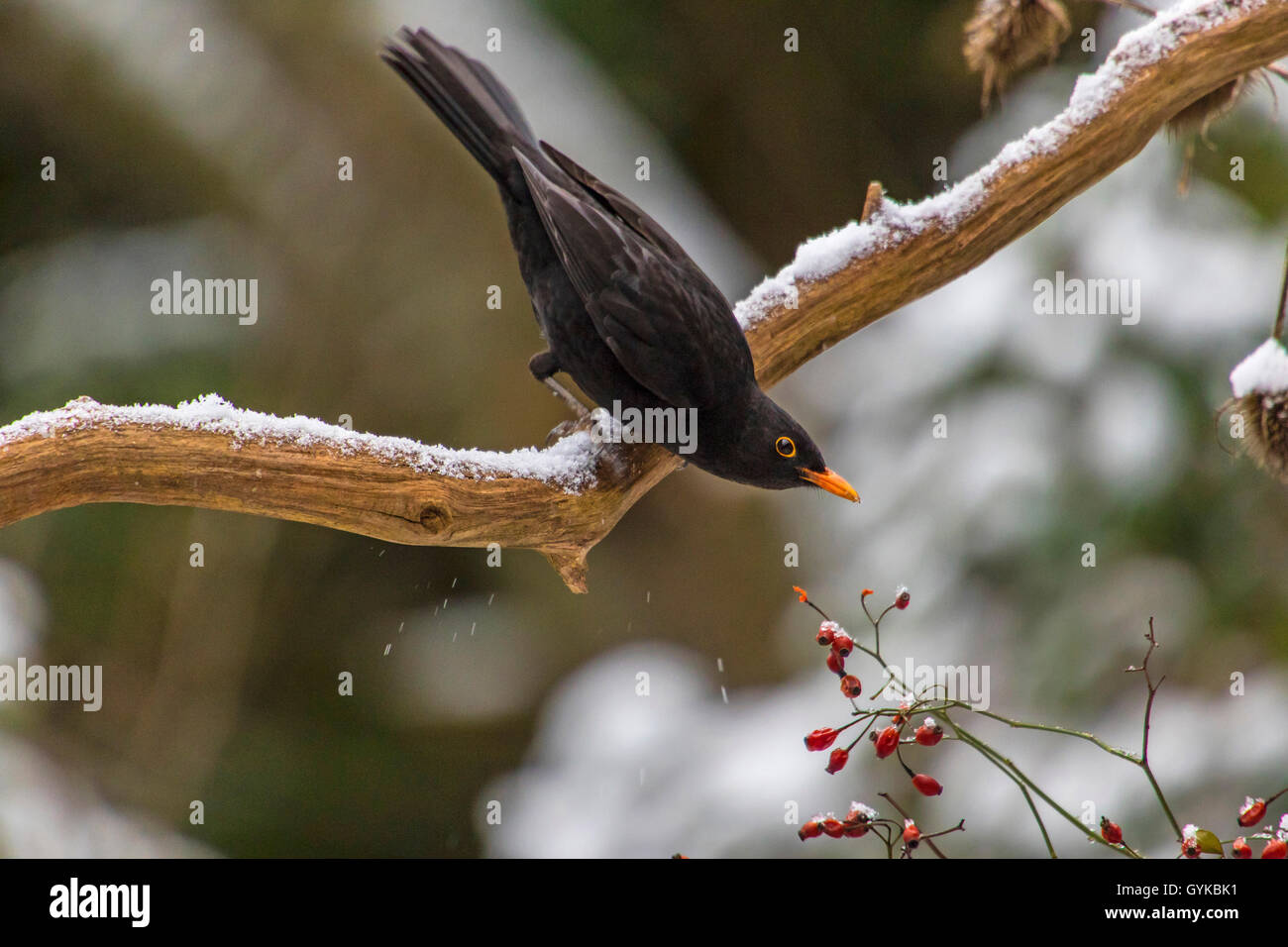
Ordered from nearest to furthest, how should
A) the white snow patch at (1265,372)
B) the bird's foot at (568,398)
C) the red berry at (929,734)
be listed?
the red berry at (929,734), the white snow patch at (1265,372), the bird's foot at (568,398)

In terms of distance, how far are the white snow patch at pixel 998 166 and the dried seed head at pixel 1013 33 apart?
17cm

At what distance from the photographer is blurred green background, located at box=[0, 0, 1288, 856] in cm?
550

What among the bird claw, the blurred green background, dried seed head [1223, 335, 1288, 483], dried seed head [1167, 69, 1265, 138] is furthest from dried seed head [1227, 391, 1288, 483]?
the blurred green background

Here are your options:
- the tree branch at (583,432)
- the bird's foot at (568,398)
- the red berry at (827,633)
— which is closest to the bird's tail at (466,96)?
the bird's foot at (568,398)

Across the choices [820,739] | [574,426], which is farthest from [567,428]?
[820,739]

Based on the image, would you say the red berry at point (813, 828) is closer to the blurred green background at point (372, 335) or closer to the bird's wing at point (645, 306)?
the bird's wing at point (645, 306)

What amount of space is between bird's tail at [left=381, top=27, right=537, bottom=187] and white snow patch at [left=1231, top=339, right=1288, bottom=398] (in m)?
1.94

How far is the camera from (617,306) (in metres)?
2.69

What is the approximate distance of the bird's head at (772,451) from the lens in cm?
276

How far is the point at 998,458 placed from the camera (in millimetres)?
3803

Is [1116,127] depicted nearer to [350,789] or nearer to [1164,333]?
[1164,333]

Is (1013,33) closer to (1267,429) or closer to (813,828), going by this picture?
(1267,429)

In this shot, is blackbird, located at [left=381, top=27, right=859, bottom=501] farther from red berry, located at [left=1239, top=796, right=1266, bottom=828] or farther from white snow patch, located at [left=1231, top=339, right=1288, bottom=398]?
red berry, located at [left=1239, top=796, right=1266, bottom=828]

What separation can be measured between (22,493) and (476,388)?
4063 mm
